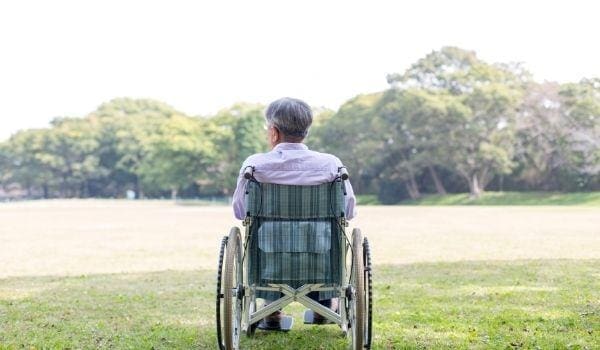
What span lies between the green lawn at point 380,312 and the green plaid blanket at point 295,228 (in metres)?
0.63

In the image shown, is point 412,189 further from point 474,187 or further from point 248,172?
point 248,172

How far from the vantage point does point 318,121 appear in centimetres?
6125

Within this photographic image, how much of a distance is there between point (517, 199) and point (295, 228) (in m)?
44.7

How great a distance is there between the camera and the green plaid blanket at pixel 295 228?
137 inches

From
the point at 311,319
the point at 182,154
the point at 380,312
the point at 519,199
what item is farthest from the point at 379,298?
the point at 182,154

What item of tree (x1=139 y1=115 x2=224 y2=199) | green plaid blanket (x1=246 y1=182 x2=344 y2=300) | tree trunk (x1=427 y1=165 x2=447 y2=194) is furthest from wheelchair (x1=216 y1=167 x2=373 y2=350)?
tree (x1=139 y1=115 x2=224 y2=199)

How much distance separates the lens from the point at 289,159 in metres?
3.50

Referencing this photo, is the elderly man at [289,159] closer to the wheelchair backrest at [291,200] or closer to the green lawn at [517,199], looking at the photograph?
the wheelchair backrest at [291,200]

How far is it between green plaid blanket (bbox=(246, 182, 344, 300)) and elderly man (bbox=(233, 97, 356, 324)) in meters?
0.05

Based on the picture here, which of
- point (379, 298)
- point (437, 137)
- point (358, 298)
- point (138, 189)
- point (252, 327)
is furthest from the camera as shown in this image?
point (138, 189)

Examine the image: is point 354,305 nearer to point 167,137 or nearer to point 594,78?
point 594,78

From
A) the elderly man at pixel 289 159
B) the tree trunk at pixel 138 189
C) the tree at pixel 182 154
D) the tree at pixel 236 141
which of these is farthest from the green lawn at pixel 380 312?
the tree trunk at pixel 138 189

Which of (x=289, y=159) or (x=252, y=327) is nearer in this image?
(x=289, y=159)

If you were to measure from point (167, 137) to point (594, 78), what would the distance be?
4014 cm
